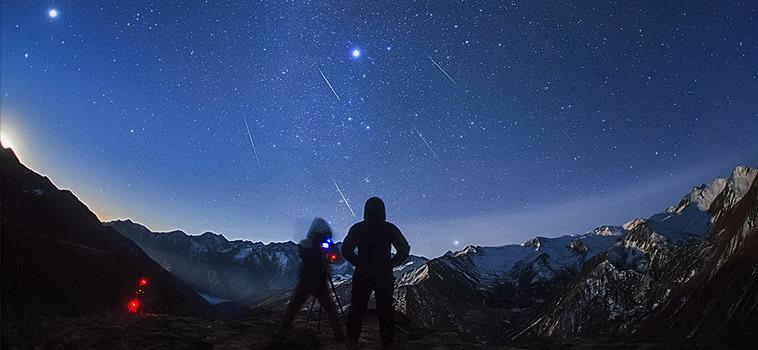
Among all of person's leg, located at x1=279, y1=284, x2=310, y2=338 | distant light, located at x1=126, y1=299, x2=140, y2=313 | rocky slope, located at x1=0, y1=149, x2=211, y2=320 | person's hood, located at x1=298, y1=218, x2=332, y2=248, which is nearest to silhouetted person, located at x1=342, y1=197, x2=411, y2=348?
person's hood, located at x1=298, y1=218, x2=332, y2=248

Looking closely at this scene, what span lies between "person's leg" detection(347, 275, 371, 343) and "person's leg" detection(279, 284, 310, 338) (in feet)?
8.81

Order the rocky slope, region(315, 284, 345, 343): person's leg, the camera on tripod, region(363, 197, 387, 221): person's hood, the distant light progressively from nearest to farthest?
region(363, 197, 387, 221): person's hood
region(315, 284, 345, 343): person's leg
the camera on tripod
the distant light
the rocky slope

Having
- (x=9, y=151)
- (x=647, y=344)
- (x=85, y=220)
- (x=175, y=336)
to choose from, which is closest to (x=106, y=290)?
(x=85, y=220)

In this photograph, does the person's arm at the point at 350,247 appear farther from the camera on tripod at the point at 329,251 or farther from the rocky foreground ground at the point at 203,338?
the rocky foreground ground at the point at 203,338

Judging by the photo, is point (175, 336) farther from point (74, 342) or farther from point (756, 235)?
point (756, 235)

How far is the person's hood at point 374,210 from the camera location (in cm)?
978

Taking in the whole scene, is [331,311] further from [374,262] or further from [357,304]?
[374,262]

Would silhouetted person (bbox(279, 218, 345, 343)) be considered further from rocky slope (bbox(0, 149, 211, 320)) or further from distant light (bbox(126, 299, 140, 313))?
rocky slope (bbox(0, 149, 211, 320))

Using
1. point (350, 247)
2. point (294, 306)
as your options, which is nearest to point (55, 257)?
point (294, 306)

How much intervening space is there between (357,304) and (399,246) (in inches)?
67.4

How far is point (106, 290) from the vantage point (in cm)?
11888

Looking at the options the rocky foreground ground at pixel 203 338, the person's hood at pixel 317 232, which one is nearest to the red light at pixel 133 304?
the rocky foreground ground at pixel 203 338

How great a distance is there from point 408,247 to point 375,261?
1.17m

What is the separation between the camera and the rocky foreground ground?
9.92m
